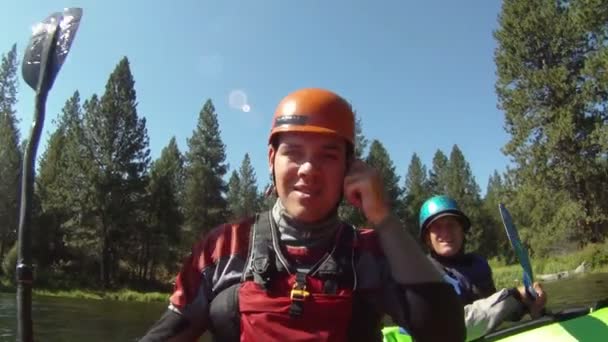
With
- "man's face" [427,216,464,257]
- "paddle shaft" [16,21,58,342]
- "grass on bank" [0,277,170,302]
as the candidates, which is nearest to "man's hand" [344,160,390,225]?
"paddle shaft" [16,21,58,342]

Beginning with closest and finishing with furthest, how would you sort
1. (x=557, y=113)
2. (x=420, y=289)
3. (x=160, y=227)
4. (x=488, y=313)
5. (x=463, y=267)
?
(x=420, y=289) → (x=488, y=313) → (x=463, y=267) → (x=557, y=113) → (x=160, y=227)

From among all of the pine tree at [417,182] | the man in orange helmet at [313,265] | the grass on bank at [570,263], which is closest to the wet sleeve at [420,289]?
the man in orange helmet at [313,265]

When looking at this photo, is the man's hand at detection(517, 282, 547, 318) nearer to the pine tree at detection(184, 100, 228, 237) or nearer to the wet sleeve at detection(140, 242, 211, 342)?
the wet sleeve at detection(140, 242, 211, 342)

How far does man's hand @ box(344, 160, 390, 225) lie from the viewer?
130 centimetres

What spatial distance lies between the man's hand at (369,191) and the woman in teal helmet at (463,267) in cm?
238

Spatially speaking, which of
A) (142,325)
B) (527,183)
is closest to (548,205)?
(527,183)

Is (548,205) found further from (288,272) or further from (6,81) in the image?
(6,81)

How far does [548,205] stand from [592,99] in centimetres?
546

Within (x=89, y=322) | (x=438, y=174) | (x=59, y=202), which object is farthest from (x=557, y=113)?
(x=438, y=174)

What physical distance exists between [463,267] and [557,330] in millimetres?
789

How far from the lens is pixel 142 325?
13195 millimetres

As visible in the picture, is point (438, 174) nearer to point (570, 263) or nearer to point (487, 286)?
point (570, 263)

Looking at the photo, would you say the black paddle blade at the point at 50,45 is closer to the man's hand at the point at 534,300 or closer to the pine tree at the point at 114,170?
the man's hand at the point at 534,300

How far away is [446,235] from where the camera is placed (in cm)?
389
